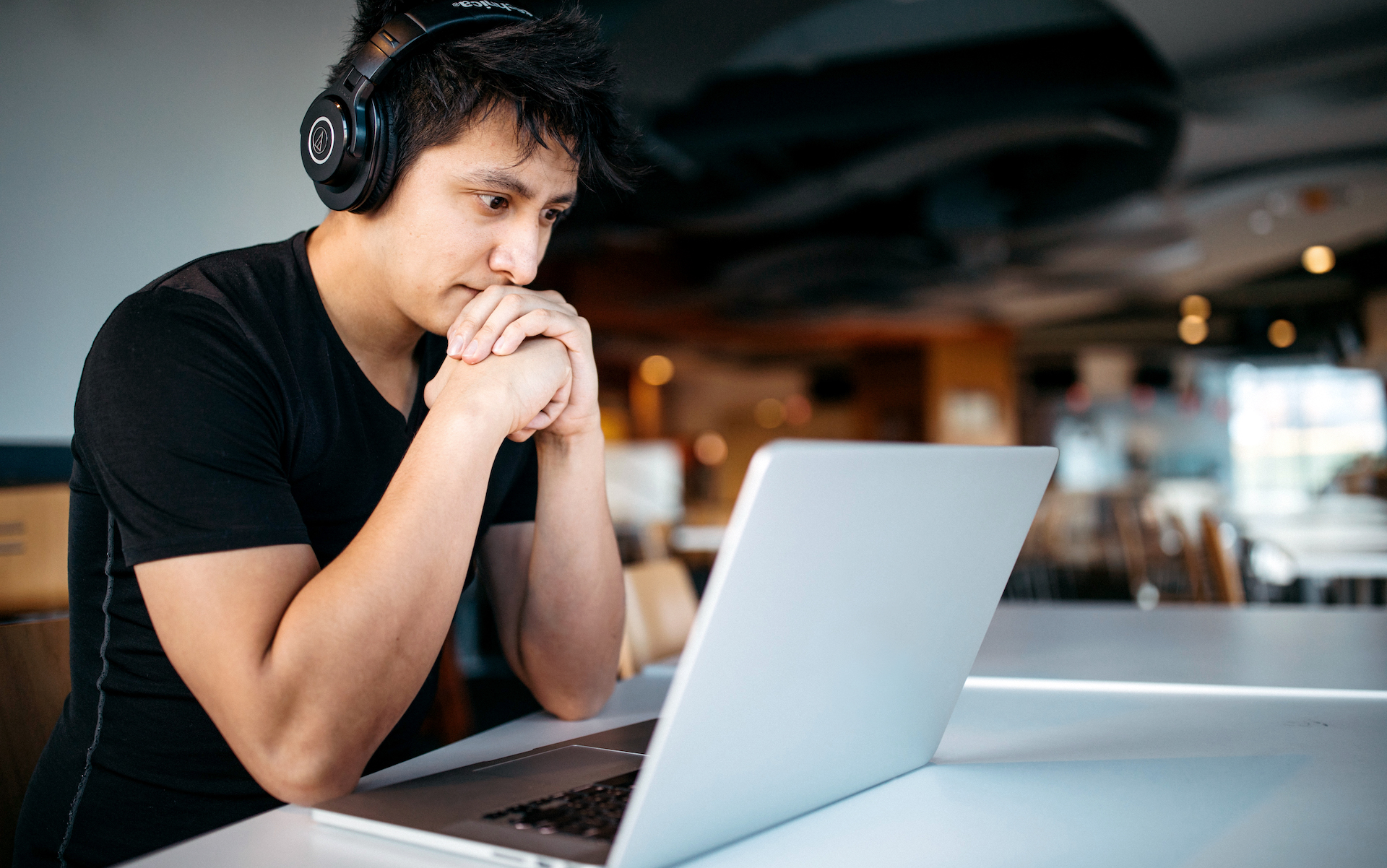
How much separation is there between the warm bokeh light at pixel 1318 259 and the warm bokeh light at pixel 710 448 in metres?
9.85

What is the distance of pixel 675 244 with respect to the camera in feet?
30.2

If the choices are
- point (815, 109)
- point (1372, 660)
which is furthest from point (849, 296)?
point (1372, 660)

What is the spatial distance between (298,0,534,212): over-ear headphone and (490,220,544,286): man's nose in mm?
137

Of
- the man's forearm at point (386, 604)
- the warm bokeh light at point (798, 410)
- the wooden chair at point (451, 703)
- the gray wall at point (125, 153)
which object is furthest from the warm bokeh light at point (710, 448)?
the man's forearm at point (386, 604)

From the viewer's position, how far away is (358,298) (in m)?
1.10

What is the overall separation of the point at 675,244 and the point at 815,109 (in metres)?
3.83

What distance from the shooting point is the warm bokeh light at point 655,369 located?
1416cm

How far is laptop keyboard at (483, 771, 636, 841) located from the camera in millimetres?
617

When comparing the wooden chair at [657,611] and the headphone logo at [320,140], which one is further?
the wooden chair at [657,611]

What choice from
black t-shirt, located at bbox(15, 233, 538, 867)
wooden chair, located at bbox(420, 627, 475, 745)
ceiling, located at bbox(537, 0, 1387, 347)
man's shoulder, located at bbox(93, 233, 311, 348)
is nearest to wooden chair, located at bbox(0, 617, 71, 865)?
black t-shirt, located at bbox(15, 233, 538, 867)

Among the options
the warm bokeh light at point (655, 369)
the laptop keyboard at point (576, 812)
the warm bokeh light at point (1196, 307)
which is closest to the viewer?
the laptop keyboard at point (576, 812)

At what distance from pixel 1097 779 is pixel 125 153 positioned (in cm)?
164

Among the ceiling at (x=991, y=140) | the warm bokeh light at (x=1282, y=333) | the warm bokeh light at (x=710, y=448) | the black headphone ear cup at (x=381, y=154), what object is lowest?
the warm bokeh light at (x=710, y=448)

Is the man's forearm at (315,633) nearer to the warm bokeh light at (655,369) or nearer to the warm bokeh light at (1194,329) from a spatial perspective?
the warm bokeh light at (655,369)
